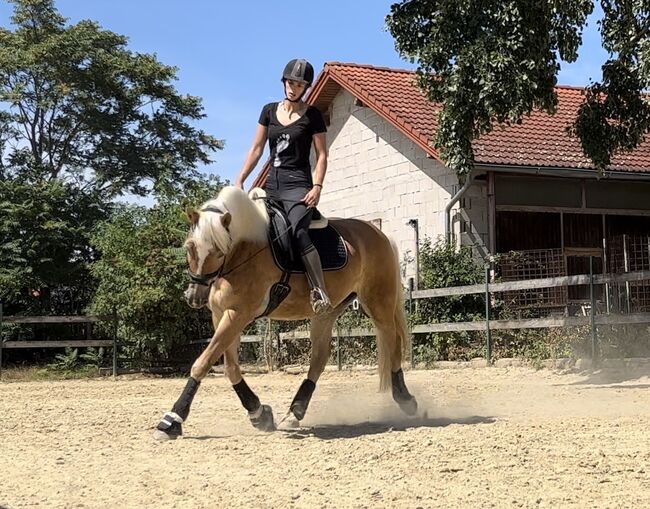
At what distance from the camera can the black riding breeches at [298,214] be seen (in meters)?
6.83

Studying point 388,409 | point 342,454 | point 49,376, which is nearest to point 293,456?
point 342,454

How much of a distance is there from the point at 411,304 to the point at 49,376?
7.38 m

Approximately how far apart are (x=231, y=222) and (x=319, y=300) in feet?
3.01

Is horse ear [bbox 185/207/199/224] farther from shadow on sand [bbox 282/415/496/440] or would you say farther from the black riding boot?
shadow on sand [bbox 282/415/496/440]

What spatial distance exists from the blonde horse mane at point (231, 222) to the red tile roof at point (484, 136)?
33.7 ft

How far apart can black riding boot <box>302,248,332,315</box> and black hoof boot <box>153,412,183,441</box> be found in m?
1.36

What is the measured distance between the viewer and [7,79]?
1267 inches

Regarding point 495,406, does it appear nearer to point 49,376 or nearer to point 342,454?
point 342,454

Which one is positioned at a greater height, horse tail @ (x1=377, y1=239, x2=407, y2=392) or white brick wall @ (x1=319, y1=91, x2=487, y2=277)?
white brick wall @ (x1=319, y1=91, x2=487, y2=277)

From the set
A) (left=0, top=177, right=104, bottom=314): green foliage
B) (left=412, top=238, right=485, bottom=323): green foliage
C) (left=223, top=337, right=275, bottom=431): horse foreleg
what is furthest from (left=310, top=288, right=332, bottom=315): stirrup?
(left=0, top=177, right=104, bottom=314): green foliage

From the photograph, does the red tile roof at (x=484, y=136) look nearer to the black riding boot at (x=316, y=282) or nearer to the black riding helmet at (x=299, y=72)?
the black riding helmet at (x=299, y=72)

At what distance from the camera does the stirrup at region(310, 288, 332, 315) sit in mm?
6742

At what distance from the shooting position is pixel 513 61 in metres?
10.8

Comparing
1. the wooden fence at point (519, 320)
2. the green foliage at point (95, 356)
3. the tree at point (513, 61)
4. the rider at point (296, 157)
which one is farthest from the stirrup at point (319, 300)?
the green foliage at point (95, 356)
